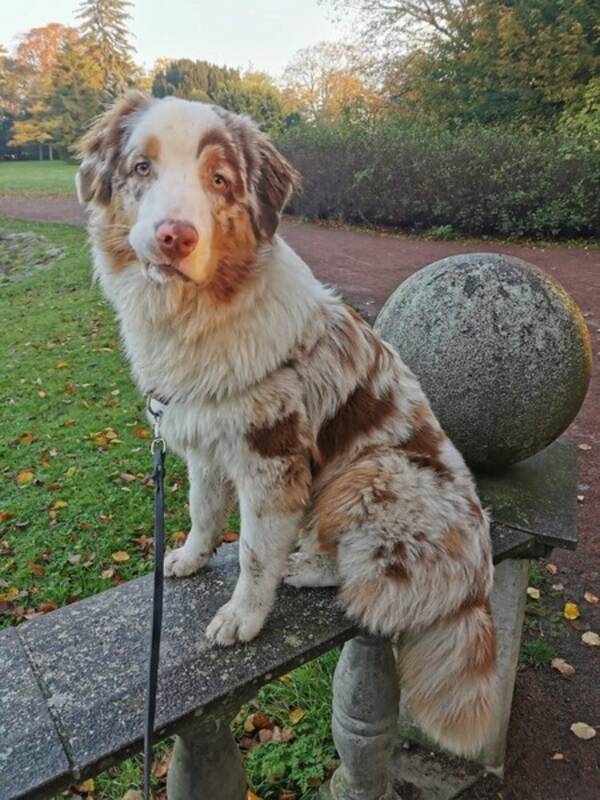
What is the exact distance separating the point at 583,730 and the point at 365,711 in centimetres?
172

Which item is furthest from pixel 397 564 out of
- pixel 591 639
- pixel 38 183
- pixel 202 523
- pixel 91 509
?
pixel 38 183

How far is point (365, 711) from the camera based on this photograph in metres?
2.36

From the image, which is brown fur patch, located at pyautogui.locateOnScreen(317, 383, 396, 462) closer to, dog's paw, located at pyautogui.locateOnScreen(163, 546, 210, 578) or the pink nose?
dog's paw, located at pyautogui.locateOnScreen(163, 546, 210, 578)


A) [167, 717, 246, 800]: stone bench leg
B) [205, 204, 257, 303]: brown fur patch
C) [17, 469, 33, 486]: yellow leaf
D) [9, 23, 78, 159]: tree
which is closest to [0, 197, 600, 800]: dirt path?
[167, 717, 246, 800]: stone bench leg

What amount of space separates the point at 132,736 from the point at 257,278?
147 centimetres

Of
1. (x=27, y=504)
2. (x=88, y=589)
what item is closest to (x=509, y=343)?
(x=88, y=589)

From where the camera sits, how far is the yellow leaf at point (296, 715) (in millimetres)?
3330

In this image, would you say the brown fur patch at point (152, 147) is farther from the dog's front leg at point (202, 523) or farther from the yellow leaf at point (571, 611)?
the yellow leaf at point (571, 611)

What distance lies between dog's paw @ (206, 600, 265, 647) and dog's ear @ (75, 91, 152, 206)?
4.95ft

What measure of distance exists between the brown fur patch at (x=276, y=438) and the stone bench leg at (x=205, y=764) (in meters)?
0.85

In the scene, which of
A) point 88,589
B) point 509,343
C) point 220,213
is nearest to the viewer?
point 220,213

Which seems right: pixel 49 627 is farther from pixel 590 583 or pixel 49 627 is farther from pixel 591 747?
pixel 590 583

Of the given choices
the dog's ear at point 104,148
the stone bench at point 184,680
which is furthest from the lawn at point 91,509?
the dog's ear at point 104,148

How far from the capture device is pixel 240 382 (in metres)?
2.08
